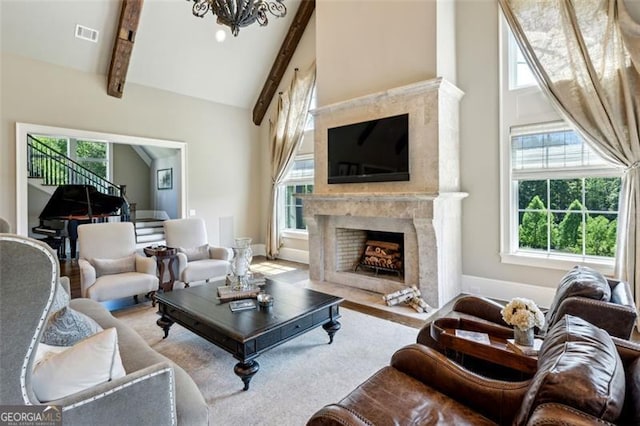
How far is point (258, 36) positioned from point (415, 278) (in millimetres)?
5372

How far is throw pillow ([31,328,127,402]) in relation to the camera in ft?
3.82

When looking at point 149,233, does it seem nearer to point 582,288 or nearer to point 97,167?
point 97,167

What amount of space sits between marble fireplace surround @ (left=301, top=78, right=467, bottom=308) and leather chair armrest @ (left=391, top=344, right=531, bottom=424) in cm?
240

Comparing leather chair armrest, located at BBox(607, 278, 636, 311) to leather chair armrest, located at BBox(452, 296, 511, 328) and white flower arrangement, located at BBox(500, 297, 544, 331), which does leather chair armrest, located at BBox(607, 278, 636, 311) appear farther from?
leather chair armrest, located at BBox(452, 296, 511, 328)

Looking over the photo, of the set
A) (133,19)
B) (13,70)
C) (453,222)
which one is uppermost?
(133,19)

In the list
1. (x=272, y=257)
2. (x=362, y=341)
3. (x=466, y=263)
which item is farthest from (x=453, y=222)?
(x=272, y=257)

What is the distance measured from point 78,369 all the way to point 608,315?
257 centimetres

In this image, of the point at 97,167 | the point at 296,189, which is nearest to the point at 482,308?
the point at 296,189

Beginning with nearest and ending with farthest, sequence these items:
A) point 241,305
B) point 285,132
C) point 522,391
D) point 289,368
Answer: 1. point 522,391
2. point 289,368
3. point 241,305
4. point 285,132

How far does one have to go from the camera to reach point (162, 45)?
549 cm

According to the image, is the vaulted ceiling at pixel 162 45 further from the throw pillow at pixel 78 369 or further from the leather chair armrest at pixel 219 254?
the throw pillow at pixel 78 369

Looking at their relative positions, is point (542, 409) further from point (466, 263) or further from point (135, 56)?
point (135, 56)

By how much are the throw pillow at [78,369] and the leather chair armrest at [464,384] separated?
139cm

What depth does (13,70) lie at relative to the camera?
15.0 ft
